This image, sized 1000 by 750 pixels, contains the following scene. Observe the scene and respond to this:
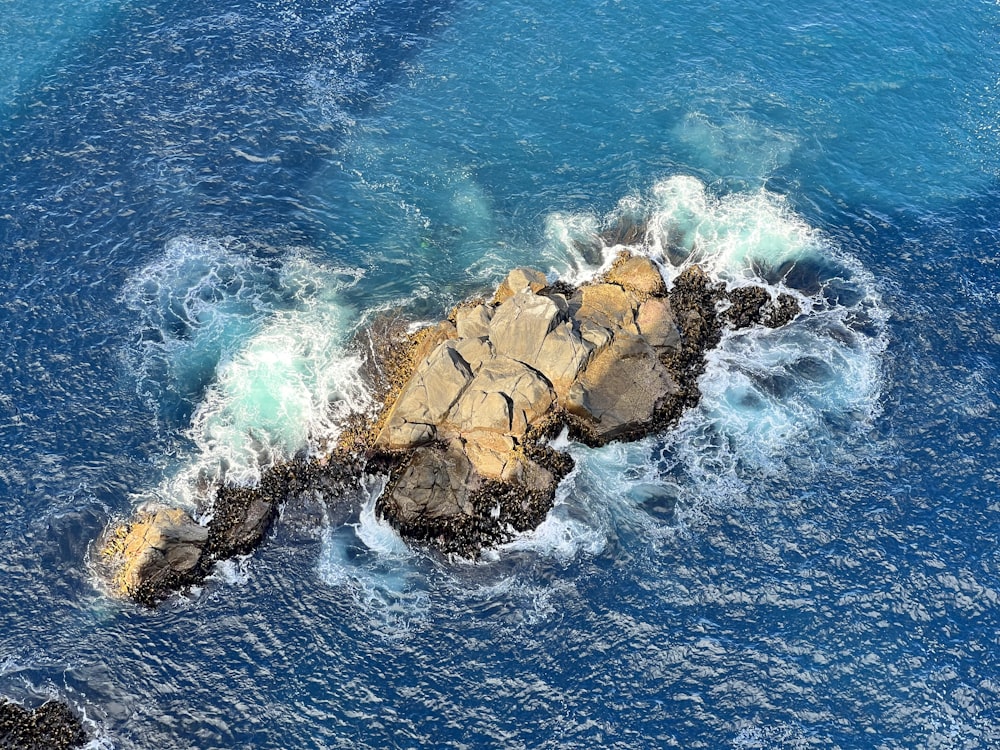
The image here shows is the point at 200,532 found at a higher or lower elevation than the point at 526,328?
lower

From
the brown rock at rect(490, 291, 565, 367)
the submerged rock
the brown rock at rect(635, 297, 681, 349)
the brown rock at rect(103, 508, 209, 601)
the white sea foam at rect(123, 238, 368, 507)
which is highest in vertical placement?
the brown rock at rect(490, 291, 565, 367)

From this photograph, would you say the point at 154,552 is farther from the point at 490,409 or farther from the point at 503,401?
the point at 503,401

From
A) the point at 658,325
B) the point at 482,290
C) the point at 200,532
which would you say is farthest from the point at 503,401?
the point at 200,532

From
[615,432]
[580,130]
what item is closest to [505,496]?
[615,432]

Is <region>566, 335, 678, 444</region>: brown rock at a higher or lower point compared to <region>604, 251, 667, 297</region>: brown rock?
lower

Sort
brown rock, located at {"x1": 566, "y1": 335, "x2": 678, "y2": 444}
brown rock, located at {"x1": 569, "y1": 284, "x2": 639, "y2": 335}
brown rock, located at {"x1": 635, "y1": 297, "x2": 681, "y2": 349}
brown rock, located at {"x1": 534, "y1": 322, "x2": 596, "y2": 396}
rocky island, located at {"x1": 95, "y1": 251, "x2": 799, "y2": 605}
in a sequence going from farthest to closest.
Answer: brown rock, located at {"x1": 569, "y1": 284, "x2": 639, "y2": 335}
brown rock, located at {"x1": 635, "y1": 297, "x2": 681, "y2": 349}
brown rock, located at {"x1": 534, "y1": 322, "x2": 596, "y2": 396}
brown rock, located at {"x1": 566, "y1": 335, "x2": 678, "y2": 444}
rocky island, located at {"x1": 95, "y1": 251, "x2": 799, "y2": 605}

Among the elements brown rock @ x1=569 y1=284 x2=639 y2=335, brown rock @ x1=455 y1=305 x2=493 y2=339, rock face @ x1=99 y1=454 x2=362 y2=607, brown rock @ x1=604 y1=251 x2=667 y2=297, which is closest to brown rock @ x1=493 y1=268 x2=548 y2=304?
brown rock @ x1=455 y1=305 x2=493 y2=339

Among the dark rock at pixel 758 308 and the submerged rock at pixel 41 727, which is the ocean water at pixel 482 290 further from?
the dark rock at pixel 758 308

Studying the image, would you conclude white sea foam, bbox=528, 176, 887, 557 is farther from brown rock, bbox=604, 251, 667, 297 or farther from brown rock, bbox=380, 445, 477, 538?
brown rock, bbox=380, 445, 477, 538
